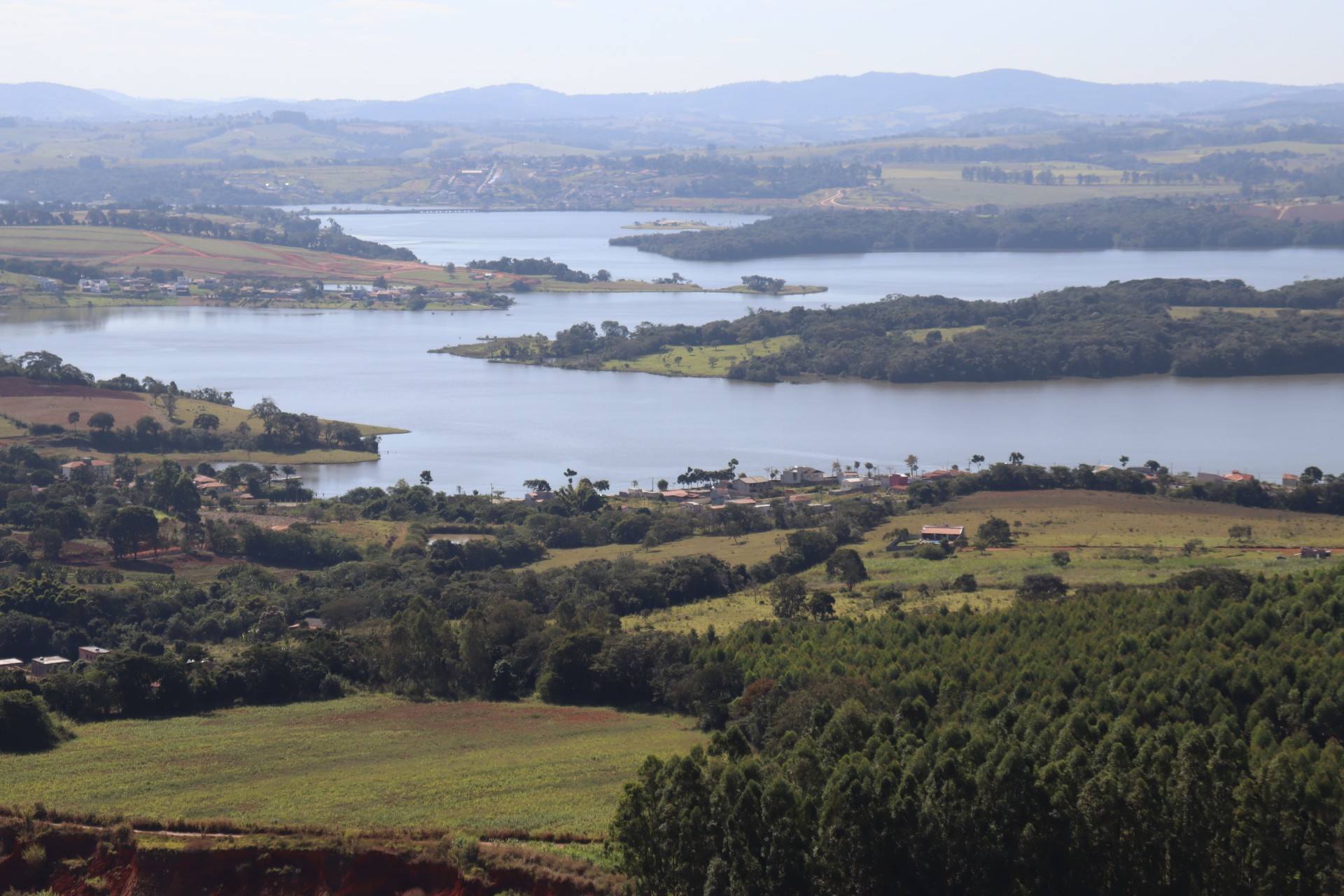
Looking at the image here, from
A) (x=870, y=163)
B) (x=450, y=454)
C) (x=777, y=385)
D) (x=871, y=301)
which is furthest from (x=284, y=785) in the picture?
(x=870, y=163)

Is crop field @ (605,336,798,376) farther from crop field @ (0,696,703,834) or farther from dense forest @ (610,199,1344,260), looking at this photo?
dense forest @ (610,199,1344,260)

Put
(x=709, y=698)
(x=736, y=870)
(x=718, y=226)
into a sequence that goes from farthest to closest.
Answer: (x=718, y=226) < (x=709, y=698) < (x=736, y=870)

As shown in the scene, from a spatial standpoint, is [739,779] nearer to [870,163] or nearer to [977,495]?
[977,495]

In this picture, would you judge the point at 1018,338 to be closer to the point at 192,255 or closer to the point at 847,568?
the point at 847,568

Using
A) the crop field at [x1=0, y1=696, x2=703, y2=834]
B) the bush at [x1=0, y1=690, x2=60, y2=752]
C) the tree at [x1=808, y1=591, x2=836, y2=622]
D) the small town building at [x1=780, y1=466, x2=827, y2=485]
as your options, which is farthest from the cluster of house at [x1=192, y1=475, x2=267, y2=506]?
the bush at [x1=0, y1=690, x2=60, y2=752]

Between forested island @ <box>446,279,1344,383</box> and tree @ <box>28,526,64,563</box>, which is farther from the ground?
forested island @ <box>446,279,1344,383</box>

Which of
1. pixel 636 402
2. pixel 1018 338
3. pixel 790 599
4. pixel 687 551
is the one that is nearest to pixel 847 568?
pixel 790 599
